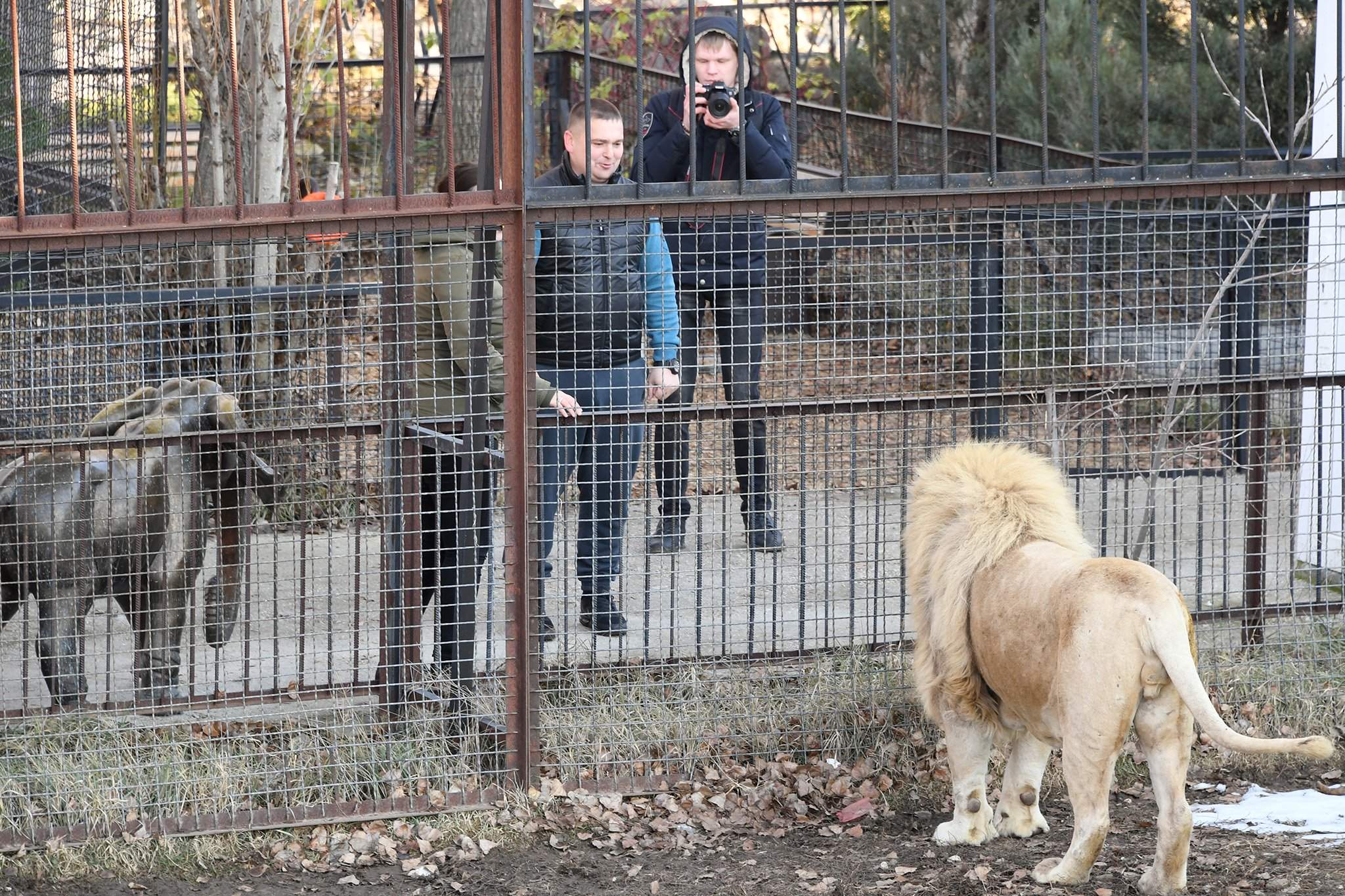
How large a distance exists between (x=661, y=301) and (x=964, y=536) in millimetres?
1764

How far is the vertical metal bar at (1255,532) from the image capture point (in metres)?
5.20

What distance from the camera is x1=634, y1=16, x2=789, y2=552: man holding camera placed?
5.43 metres

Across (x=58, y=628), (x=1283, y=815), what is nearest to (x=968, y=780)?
(x=1283, y=815)

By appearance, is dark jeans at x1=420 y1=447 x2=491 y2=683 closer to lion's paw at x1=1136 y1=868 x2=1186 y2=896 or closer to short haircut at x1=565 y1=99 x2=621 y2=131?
short haircut at x1=565 y1=99 x2=621 y2=131

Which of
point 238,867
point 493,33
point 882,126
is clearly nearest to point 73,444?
point 238,867

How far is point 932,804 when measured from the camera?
4512mm

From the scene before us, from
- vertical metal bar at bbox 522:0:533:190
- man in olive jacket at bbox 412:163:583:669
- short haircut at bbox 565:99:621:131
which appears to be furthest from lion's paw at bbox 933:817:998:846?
short haircut at bbox 565:99:621:131

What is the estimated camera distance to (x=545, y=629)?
514cm

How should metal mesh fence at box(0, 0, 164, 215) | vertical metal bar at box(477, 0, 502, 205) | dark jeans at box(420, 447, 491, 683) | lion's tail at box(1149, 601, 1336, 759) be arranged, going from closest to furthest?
lion's tail at box(1149, 601, 1336, 759), vertical metal bar at box(477, 0, 502, 205), dark jeans at box(420, 447, 491, 683), metal mesh fence at box(0, 0, 164, 215)

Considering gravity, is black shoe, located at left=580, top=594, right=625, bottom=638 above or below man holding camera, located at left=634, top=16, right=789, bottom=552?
below

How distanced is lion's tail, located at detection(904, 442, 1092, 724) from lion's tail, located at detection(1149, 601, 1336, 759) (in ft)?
1.94

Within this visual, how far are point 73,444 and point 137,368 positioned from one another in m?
3.30

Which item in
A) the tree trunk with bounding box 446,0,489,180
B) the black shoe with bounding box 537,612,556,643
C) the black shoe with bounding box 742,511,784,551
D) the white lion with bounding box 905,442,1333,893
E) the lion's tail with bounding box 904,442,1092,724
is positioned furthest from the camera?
the tree trunk with bounding box 446,0,489,180

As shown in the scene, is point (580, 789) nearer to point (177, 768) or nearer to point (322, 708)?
point (322, 708)
